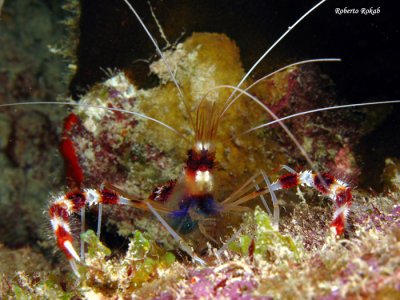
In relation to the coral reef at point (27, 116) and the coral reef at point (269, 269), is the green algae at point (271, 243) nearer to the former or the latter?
the coral reef at point (269, 269)

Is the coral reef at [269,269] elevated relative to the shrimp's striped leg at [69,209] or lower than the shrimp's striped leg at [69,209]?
lower

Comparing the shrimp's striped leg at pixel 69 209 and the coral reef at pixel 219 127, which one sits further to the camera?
the coral reef at pixel 219 127

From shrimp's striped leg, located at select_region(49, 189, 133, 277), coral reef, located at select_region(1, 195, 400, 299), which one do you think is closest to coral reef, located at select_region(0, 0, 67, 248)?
shrimp's striped leg, located at select_region(49, 189, 133, 277)

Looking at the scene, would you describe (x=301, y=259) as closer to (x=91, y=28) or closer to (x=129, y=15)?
(x=129, y=15)

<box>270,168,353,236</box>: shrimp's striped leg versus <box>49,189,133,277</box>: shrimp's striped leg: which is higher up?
<box>49,189,133,277</box>: shrimp's striped leg

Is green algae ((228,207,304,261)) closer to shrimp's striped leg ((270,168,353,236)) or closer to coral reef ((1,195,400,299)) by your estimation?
coral reef ((1,195,400,299))

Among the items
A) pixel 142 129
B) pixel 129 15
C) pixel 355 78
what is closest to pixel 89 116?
pixel 142 129

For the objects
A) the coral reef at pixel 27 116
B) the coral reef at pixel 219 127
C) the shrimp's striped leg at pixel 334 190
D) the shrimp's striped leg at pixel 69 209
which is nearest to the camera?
the shrimp's striped leg at pixel 334 190

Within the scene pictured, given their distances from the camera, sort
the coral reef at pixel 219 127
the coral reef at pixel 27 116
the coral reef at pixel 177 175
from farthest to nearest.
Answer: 1. the coral reef at pixel 27 116
2. the coral reef at pixel 219 127
3. the coral reef at pixel 177 175

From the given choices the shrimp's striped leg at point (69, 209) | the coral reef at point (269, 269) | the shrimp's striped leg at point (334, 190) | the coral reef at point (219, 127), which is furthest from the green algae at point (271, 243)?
the coral reef at point (219, 127)
